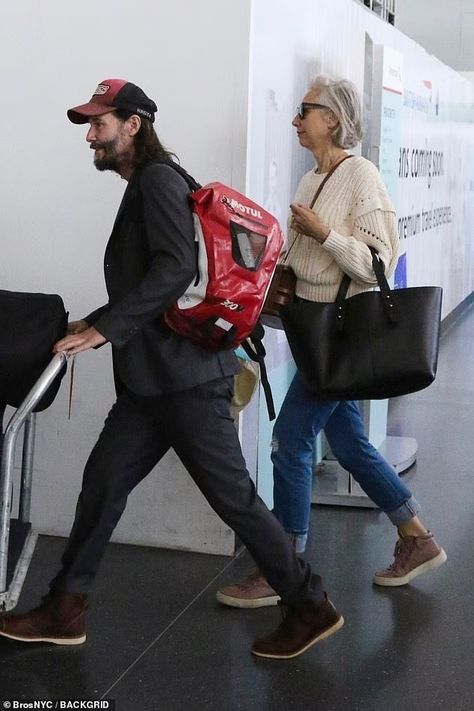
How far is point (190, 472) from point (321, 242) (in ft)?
2.70

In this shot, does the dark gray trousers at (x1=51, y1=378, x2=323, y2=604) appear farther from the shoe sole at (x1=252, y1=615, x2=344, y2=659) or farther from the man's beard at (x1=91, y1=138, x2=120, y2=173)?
the man's beard at (x1=91, y1=138, x2=120, y2=173)

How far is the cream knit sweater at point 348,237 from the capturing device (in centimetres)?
357

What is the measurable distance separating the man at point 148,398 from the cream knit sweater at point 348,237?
57cm

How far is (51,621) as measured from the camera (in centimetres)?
334

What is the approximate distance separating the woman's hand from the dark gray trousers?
58 cm

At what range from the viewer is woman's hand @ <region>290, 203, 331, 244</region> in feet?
11.6

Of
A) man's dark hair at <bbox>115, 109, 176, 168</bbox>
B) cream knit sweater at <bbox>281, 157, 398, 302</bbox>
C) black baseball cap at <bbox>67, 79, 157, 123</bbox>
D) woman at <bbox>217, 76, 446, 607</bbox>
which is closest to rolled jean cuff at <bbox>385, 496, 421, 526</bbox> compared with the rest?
woman at <bbox>217, 76, 446, 607</bbox>

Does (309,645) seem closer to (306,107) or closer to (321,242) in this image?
(321,242)

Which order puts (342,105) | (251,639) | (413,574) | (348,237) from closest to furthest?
1. (251,639)
2. (348,237)
3. (342,105)
4. (413,574)

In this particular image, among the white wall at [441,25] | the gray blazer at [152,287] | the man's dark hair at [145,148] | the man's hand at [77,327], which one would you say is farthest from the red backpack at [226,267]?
the white wall at [441,25]

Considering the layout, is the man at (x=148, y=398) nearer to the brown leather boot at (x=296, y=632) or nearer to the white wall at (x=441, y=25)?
the brown leather boot at (x=296, y=632)

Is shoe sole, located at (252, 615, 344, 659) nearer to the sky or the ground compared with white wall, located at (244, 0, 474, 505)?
nearer to the ground

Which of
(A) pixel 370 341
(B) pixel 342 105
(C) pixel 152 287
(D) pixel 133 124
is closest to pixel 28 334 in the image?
(C) pixel 152 287

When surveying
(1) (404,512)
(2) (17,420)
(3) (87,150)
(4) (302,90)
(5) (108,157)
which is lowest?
(1) (404,512)
